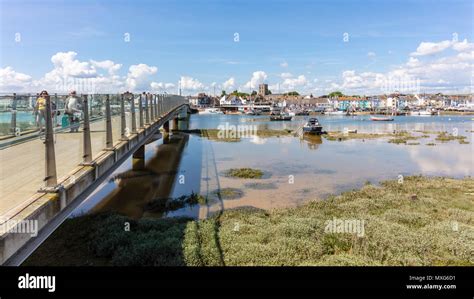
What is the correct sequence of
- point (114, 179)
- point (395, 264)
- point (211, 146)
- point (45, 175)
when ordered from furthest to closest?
point (211, 146)
point (114, 179)
point (395, 264)
point (45, 175)

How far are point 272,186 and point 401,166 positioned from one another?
1195 centimetres

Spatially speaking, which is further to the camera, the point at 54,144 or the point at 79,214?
the point at 79,214

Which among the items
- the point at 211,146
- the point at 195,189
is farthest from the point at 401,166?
the point at 211,146

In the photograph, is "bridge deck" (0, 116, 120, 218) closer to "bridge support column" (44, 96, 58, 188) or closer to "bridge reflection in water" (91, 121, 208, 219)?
"bridge support column" (44, 96, 58, 188)

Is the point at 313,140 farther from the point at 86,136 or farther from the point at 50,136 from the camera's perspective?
the point at 50,136

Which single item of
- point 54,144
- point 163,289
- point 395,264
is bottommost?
point 395,264

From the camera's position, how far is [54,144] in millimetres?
7309

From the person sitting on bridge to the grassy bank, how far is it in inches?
138

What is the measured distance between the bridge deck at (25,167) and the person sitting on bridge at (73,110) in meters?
0.26

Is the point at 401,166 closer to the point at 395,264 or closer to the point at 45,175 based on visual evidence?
the point at 395,264

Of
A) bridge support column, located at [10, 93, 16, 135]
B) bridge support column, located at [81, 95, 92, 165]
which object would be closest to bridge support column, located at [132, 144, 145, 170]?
bridge support column, located at [81, 95, 92, 165]

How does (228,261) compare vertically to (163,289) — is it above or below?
below

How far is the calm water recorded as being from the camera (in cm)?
1733

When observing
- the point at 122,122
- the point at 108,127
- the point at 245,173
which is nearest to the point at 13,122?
the point at 108,127
